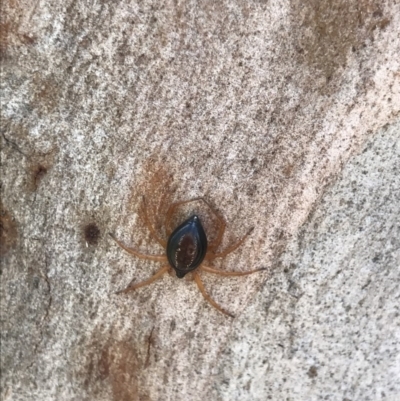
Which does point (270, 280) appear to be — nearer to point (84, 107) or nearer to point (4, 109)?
point (84, 107)

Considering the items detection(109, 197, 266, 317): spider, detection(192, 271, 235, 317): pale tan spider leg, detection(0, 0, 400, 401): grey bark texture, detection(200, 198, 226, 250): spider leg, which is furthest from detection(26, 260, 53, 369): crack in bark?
detection(200, 198, 226, 250): spider leg

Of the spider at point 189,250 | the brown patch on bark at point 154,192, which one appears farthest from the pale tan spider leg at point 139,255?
the brown patch on bark at point 154,192

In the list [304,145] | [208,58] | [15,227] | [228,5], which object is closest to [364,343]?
[304,145]

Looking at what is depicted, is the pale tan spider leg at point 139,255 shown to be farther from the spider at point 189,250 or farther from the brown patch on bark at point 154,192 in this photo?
the brown patch on bark at point 154,192

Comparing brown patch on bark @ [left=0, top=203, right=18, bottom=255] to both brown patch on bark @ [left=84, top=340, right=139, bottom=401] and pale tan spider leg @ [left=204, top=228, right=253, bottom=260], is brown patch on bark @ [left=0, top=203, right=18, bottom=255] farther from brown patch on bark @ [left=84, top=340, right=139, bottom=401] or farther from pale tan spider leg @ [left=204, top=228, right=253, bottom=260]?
pale tan spider leg @ [left=204, top=228, right=253, bottom=260]

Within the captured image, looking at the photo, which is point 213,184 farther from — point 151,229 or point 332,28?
point 332,28

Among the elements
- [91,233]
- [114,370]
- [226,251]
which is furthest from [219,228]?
[114,370]

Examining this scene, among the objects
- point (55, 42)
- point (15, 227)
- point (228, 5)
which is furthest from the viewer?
point (15, 227)
